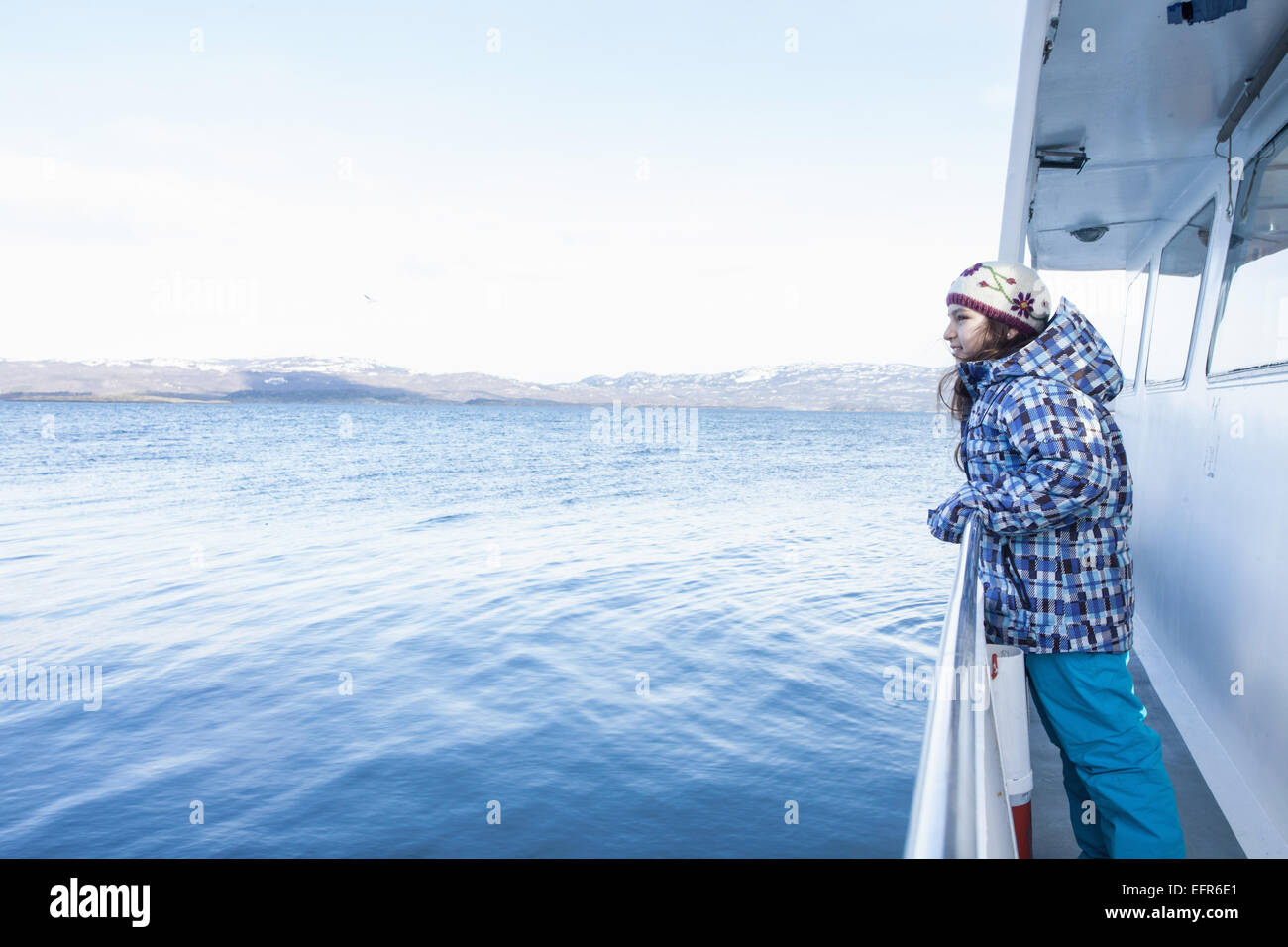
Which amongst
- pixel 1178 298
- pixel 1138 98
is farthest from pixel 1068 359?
pixel 1178 298

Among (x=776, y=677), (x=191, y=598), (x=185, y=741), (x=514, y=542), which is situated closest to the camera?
(x=185, y=741)

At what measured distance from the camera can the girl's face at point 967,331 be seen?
2352 millimetres

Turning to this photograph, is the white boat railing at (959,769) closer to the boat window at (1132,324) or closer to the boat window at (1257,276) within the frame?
the boat window at (1257,276)

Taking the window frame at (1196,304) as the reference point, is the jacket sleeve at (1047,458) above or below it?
below

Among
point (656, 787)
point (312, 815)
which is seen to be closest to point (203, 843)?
point (312, 815)

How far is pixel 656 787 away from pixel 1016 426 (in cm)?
415

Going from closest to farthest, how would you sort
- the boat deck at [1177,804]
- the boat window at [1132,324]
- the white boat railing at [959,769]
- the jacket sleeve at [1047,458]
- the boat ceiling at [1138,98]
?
the white boat railing at [959,769] → the jacket sleeve at [1047,458] → the boat deck at [1177,804] → the boat ceiling at [1138,98] → the boat window at [1132,324]

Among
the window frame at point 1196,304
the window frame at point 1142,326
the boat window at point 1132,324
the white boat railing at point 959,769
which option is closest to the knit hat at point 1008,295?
the white boat railing at point 959,769

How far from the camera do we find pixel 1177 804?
2945 millimetres

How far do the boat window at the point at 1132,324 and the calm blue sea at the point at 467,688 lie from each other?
120 inches

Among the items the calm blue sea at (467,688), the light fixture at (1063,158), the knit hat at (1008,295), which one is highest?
the light fixture at (1063,158)

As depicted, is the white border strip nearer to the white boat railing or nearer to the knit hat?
the white boat railing
